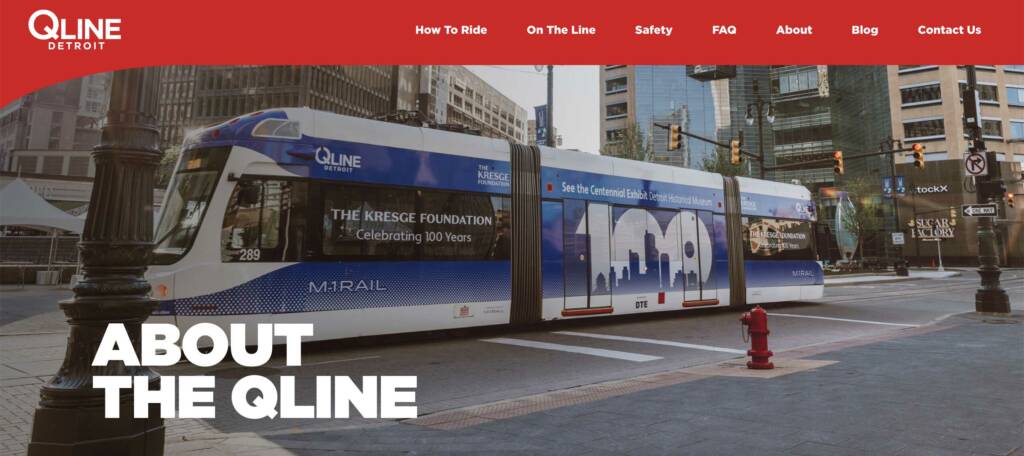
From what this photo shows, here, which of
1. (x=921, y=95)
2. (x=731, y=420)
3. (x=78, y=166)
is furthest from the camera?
(x=78, y=166)

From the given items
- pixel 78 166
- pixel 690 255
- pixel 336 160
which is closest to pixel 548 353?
pixel 336 160

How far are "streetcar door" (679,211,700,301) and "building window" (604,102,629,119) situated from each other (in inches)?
2711

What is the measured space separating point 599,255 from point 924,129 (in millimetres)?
66037

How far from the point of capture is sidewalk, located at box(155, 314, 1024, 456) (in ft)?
12.7

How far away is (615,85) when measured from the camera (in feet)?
271

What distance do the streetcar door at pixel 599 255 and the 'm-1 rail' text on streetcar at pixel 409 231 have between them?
0.04 metres

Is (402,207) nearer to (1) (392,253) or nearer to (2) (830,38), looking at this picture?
(1) (392,253)

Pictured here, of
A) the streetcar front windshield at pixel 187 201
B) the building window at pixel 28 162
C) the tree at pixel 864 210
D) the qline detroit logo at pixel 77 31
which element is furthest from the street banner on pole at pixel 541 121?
the building window at pixel 28 162

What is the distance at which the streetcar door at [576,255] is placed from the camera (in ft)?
37.3

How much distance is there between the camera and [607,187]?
12.3m

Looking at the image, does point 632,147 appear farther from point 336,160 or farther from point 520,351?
point 336,160

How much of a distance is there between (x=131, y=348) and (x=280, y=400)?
8.23 ft

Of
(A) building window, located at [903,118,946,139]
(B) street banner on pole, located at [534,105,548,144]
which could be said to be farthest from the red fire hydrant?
(A) building window, located at [903,118,946,139]

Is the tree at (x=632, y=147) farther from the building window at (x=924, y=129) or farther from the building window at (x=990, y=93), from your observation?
the building window at (x=990, y=93)
